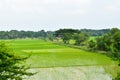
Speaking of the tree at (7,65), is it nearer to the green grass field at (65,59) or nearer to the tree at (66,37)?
the green grass field at (65,59)

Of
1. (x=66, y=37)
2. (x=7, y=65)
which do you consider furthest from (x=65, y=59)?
(x=66, y=37)

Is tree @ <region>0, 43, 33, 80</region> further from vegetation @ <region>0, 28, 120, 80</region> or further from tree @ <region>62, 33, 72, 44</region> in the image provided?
tree @ <region>62, 33, 72, 44</region>

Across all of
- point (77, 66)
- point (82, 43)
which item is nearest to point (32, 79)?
point (77, 66)

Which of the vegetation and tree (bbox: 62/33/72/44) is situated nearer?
the vegetation

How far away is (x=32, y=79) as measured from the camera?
849 inches

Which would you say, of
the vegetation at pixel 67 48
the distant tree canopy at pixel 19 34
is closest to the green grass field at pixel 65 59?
the vegetation at pixel 67 48

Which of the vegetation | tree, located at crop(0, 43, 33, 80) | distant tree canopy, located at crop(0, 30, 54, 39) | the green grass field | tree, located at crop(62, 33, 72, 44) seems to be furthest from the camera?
distant tree canopy, located at crop(0, 30, 54, 39)

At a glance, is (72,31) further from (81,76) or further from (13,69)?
(13,69)

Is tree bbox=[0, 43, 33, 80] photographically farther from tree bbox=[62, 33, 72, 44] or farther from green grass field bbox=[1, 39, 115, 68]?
tree bbox=[62, 33, 72, 44]

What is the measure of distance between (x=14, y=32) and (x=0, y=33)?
14.7 m

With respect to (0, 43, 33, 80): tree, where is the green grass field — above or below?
below

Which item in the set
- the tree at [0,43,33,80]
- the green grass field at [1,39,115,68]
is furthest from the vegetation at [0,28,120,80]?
the tree at [0,43,33,80]

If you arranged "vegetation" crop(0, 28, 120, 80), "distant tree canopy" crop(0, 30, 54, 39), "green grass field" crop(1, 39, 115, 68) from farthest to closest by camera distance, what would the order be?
1. "distant tree canopy" crop(0, 30, 54, 39)
2. "vegetation" crop(0, 28, 120, 80)
3. "green grass field" crop(1, 39, 115, 68)

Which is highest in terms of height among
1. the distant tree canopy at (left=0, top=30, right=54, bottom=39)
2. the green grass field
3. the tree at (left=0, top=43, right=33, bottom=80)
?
the distant tree canopy at (left=0, top=30, right=54, bottom=39)
